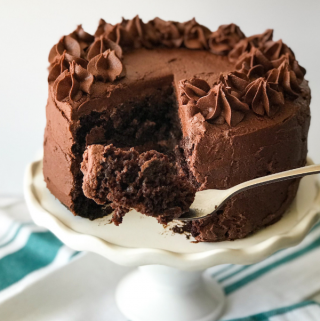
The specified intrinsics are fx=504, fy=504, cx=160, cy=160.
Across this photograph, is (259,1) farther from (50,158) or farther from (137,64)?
(50,158)

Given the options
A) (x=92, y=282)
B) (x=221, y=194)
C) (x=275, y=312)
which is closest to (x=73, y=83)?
(x=221, y=194)

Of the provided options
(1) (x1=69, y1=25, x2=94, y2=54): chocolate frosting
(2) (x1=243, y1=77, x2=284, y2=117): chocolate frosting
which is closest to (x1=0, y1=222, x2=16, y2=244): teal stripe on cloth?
(1) (x1=69, y1=25, x2=94, y2=54): chocolate frosting

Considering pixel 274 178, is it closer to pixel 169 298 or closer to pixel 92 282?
pixel 169 298

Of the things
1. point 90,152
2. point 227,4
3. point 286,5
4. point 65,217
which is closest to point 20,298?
point 65,217

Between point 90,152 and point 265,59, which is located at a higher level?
point 265,59

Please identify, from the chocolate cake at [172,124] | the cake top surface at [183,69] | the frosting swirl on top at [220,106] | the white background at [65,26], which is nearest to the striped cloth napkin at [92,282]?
the chocolate cake at [172,124]

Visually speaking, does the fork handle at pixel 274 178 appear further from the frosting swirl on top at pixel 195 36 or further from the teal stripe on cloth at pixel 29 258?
the teal stripe on cloth at pixel 29 258
